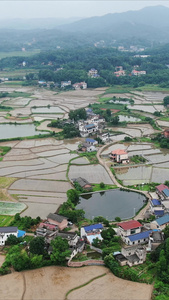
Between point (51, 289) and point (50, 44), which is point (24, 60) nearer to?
point (50, 44)

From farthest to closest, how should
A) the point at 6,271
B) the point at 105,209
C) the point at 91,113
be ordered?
1. the point at 91,113
2. the point at 105,209
3. the point at 6,271

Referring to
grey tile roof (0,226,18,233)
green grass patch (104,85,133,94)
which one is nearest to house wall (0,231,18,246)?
grey tile roof (0,226,18,233)

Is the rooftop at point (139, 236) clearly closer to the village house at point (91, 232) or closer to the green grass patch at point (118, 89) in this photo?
the village house at point (91, 232)

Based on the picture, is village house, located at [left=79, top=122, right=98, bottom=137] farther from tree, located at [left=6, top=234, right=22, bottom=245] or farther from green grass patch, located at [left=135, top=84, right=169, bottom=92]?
green grass patch, located at [left=135, top=84, right=169, bottom=92]

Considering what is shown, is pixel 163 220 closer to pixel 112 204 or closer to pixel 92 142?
pixel 112 204

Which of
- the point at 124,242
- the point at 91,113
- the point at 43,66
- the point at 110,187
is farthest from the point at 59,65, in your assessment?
the point at 124,242

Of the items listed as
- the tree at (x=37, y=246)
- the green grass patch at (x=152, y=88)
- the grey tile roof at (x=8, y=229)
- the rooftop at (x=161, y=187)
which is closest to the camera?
the tree at (x=37, y=246)

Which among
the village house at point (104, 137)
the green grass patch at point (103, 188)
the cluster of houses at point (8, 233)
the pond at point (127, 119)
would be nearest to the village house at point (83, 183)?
the green grass patch at point (103, 188)
